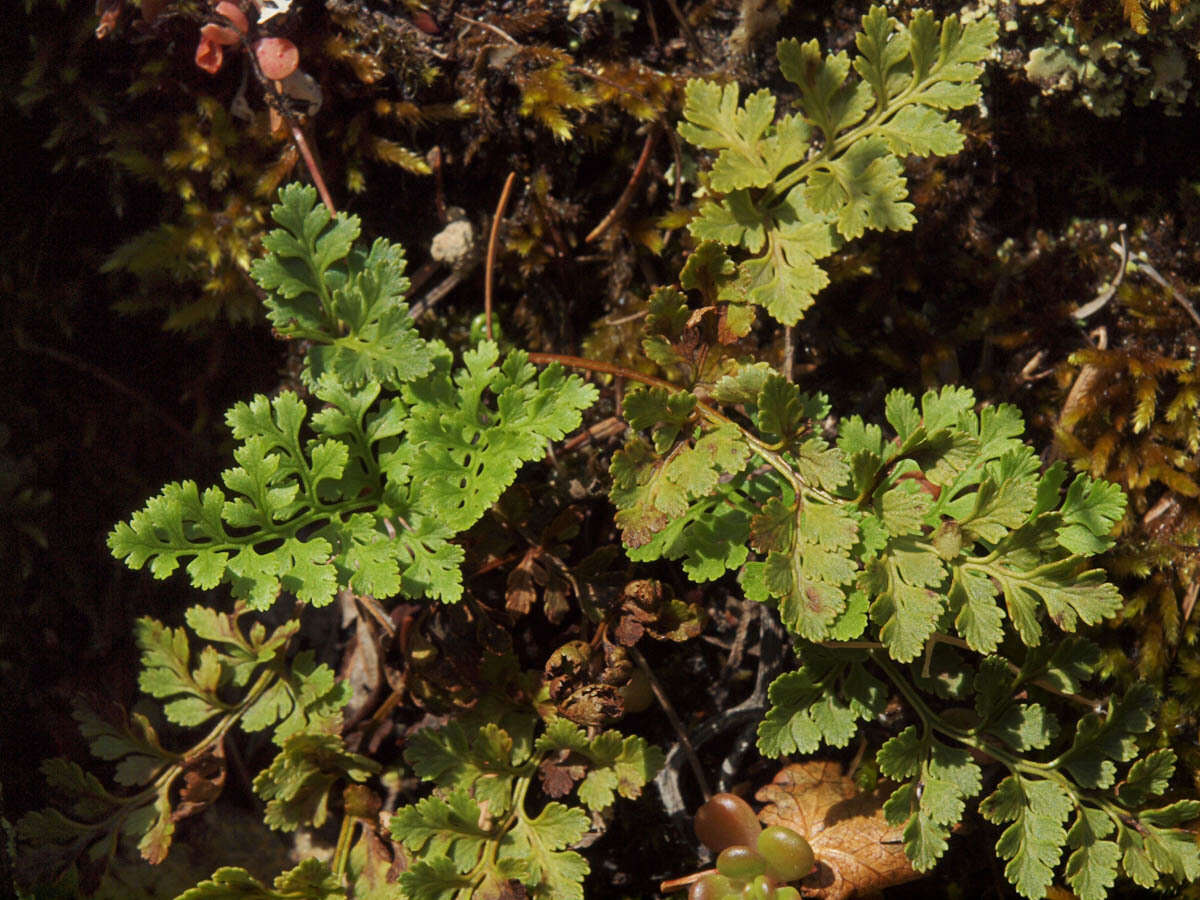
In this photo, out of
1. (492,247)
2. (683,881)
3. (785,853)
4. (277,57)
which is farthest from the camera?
(492,247)

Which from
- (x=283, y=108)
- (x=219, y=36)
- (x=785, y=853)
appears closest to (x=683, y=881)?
(x=785, y=853)

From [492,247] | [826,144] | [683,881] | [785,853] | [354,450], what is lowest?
[683,881]

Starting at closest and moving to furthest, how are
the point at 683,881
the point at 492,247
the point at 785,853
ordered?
the point at 785,853 < the point at 683,881 < the point at 492,247

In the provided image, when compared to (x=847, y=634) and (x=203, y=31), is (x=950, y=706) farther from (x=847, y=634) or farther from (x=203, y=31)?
(x=203, y=31)

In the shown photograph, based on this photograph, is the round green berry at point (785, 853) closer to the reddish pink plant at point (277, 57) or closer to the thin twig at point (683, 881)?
the thin twig at point (683, 881)

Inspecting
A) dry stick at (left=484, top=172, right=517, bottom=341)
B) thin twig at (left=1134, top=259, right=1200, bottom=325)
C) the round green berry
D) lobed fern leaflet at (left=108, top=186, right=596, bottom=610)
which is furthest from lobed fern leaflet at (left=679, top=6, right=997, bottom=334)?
the round green berry

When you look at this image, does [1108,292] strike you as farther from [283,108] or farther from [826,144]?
[283,108]

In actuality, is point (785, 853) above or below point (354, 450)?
below
